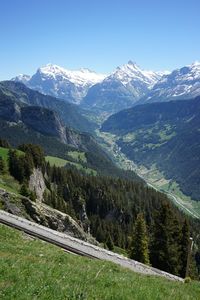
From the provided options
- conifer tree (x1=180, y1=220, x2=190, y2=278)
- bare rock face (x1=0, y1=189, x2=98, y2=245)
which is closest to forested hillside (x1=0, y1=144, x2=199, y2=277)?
conifer tree (x1=180, y1=220, x2=190, y2=278)

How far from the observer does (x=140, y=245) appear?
77.3 m

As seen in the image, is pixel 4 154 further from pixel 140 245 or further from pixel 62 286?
pixel 62 286

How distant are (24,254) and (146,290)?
925 cm

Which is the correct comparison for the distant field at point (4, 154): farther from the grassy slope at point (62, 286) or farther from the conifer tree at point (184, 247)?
the grassy slope at point (62, 286)

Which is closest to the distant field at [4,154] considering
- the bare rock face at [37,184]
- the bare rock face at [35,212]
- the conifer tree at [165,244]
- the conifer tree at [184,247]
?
the bare rock face at [37,184]

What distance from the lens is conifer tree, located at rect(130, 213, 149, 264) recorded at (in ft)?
248

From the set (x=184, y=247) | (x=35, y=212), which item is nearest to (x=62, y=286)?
(x=35, y=212)

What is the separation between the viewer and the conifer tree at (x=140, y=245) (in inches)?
2980

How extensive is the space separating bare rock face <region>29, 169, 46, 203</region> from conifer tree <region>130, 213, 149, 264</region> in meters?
47.6

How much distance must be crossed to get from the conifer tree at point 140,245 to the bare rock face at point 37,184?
4763 cm

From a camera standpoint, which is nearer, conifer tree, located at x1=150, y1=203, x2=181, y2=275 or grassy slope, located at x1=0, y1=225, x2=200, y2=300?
grassy slope, located at x1=0, y1=225, x2=200, y2=300

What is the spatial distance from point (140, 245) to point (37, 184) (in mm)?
58890

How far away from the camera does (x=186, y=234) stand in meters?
83.6

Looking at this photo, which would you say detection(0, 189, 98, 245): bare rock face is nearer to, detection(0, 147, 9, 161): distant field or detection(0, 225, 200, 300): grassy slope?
detection(0, 147, 9, 161): distant field
